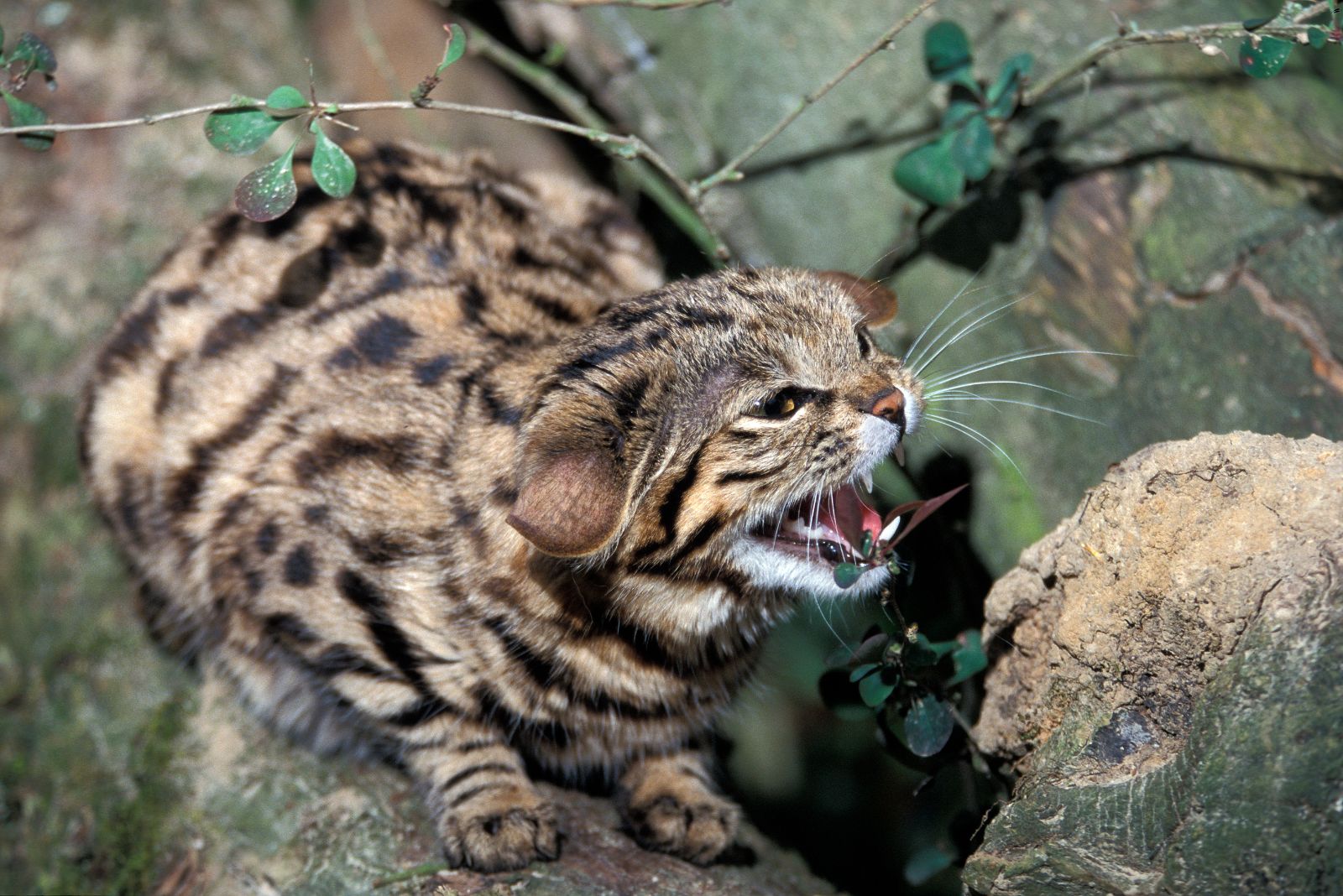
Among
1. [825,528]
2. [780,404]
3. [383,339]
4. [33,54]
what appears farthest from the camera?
[383,339]

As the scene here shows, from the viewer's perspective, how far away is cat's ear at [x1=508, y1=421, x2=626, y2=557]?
2406 millimetres

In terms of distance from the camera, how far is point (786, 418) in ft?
9.00

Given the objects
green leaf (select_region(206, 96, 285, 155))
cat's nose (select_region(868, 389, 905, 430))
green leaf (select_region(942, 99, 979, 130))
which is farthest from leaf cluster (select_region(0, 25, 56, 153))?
green leaf (select_region(942, 99, 979, 130))

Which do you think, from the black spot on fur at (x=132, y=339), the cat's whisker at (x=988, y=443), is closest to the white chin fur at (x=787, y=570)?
the cat's whisker at (x=988, y=443)

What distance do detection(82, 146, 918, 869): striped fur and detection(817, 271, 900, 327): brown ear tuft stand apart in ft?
0.30

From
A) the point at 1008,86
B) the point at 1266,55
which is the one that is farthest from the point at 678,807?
the point at 1266,55

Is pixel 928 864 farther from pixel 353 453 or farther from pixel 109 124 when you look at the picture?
pixel 109 124

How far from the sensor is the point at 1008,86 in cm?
360

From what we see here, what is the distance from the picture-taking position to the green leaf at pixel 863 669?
9.11ft

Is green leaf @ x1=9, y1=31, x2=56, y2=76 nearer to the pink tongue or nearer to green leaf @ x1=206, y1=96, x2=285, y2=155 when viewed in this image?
green leaf @ x1=206, y1=96, x2=285, y2=155

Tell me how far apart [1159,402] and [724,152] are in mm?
1920

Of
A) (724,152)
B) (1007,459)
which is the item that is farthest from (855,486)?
(724,152)

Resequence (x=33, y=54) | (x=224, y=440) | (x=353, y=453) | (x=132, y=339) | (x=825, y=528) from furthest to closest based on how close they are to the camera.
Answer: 1. (x=132, y=339)
2. (x=224, y=440)
3. (x=353, y=453)
4. (x=33, y=54)
5. (x=825, y=528)

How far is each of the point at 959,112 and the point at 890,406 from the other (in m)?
1.41
